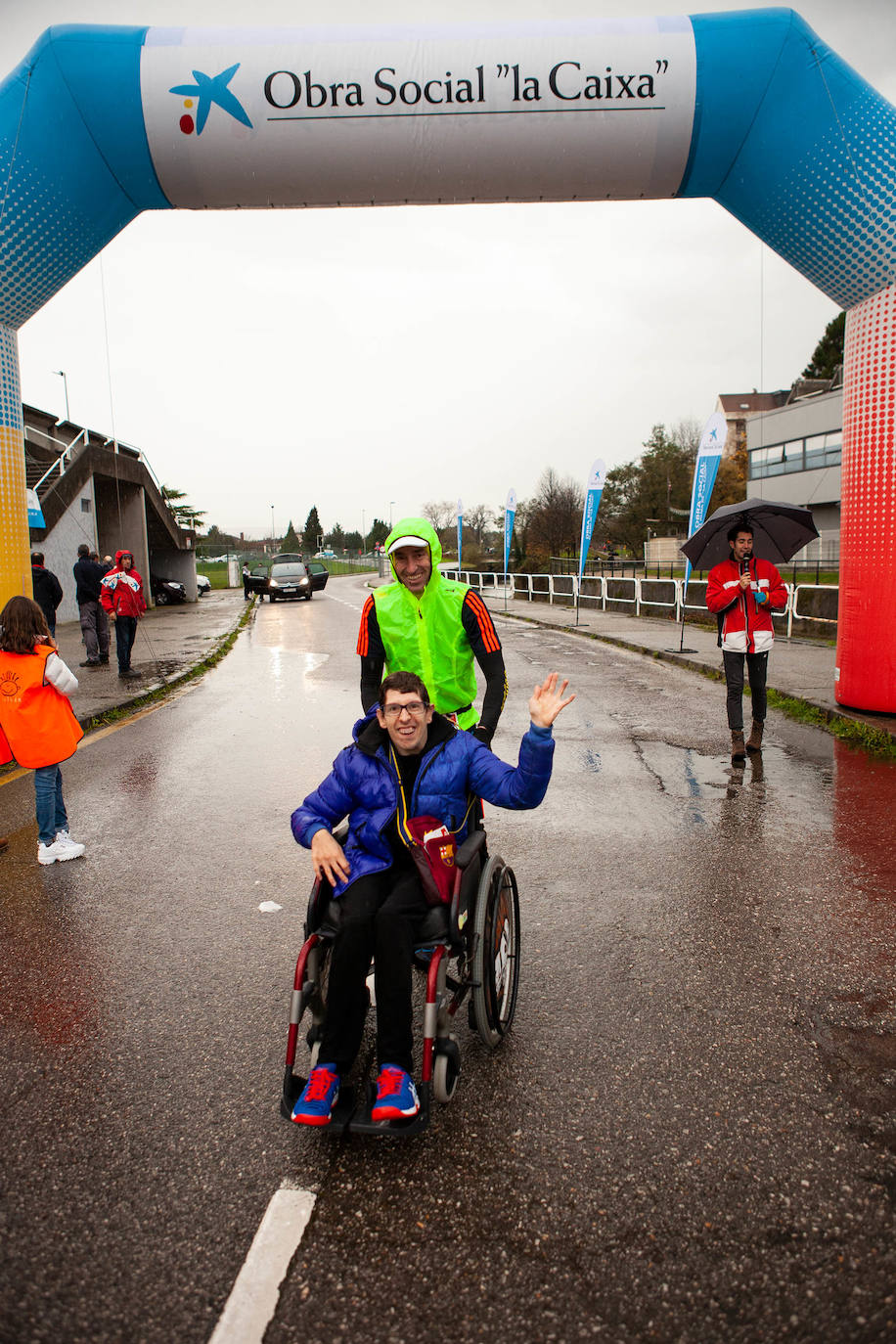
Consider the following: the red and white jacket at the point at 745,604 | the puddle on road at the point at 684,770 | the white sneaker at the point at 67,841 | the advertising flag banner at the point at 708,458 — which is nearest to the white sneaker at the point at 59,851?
the white sneaker at the point at 67,841

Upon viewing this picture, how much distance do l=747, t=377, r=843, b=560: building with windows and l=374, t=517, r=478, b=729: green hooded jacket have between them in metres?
40.7

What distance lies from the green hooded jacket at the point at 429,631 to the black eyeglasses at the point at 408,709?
0.84 m

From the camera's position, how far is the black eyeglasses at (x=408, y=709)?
3.04 meters

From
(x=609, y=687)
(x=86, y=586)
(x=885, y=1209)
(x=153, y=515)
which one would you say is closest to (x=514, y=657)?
(x=609, y=687)

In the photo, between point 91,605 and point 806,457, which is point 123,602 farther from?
point 806,457

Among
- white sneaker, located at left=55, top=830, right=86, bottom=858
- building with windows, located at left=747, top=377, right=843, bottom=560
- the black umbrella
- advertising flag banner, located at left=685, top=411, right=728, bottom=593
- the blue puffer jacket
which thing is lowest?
white sneaker, located at left=55, top=830, right=86, bottom=858

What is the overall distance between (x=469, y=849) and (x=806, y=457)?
49.6 m

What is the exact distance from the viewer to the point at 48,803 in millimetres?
5180

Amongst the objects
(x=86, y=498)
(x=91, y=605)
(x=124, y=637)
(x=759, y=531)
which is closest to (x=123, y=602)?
(x=124, y=637)

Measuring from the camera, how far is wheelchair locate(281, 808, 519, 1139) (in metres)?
2.56

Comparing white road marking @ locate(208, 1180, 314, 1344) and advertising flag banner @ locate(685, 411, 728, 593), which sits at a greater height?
advertising flag banner @ locate(685, 411, 728, 593)

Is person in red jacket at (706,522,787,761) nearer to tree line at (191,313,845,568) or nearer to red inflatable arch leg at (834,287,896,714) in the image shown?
red inflatable arch leg at (834,287,896,714)

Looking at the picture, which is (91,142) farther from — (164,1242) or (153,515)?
(153,515)

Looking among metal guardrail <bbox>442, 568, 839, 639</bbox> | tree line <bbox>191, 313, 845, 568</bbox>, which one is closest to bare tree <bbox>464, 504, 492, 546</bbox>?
tree line <bbox>191, 313, 845, 568</bbox>
